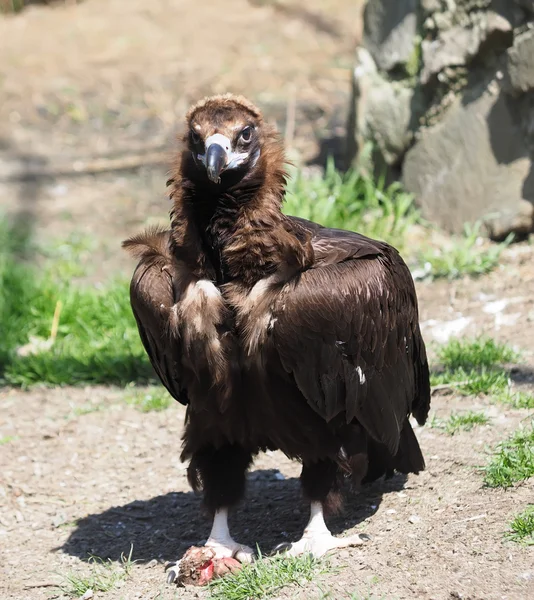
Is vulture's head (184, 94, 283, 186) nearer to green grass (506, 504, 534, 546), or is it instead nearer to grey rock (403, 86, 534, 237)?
green grass (506, 504, 534, 546)

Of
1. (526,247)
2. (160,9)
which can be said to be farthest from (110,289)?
(160,9)

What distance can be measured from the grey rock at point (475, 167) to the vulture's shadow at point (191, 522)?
323cm

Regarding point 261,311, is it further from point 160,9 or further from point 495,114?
point 160,9

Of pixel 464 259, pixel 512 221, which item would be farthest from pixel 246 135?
pixel 512 221

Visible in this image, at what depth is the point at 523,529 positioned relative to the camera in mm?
3809

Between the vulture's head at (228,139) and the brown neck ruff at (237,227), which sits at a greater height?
the vulture's head at (228,139)

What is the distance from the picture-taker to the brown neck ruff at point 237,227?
12.5 ft

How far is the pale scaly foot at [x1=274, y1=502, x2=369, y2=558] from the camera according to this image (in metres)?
4.09

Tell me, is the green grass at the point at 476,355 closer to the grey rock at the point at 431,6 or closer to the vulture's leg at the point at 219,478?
the vulture's leg at the point at 219,478

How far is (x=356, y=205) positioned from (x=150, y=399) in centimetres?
273

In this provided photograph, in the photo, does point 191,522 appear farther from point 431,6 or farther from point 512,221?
point 431,6

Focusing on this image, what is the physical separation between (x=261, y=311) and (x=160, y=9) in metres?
10.3

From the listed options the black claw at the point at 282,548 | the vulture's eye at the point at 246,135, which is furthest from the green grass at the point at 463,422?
the vulture's eye at the point at 246,135

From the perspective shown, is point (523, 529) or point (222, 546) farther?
point (222, 546)
